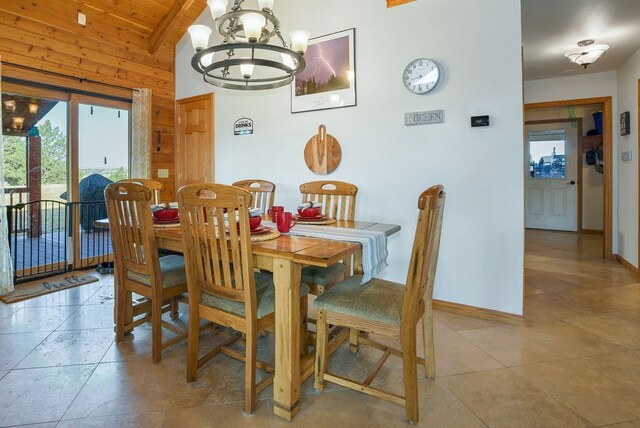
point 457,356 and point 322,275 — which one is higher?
point 322,275

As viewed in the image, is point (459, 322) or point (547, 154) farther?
point (547, 154)

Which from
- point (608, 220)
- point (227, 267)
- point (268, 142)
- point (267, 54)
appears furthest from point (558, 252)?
point (227, 267)

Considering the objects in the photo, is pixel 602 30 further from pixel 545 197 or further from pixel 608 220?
pixel 545 197

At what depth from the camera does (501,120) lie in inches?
103

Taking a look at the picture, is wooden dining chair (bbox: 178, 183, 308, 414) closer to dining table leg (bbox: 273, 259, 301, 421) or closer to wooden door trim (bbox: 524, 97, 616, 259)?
dining table leg (bbox: 273, 259, 301, 421)

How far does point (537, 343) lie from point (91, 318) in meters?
3.20

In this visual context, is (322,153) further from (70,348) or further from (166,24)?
(166,24)

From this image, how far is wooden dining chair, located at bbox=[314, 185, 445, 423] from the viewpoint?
149 cm

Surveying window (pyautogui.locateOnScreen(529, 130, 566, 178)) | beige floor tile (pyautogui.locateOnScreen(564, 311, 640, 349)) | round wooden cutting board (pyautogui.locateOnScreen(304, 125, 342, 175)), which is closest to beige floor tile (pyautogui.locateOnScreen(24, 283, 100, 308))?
round wooden cutting board (pyautogui.locateOnScreen(304, 125, 342, 175))

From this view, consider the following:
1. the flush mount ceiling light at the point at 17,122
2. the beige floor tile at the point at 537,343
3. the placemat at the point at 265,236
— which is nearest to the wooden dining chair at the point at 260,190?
the placemat at the point at 265,236

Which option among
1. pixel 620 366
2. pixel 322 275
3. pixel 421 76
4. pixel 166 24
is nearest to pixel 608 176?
pixel 421 76

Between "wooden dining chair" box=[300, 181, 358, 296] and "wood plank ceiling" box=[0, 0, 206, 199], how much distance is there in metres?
2.80

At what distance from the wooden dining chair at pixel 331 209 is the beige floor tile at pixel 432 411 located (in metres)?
0.69

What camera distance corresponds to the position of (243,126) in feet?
13.4
